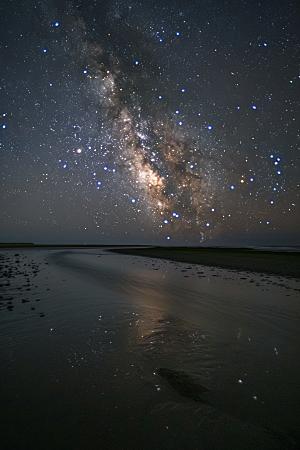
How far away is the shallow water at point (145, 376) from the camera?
2.53m

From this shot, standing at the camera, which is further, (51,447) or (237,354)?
(237,354)

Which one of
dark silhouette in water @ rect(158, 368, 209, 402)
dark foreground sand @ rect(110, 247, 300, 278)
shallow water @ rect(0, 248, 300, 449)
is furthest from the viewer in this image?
dark foreground sand @ rect(110, 247, 300, 278)

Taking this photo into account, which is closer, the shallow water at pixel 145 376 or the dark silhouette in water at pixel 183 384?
the shallow water at pixel 145 376

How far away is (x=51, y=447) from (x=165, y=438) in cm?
109

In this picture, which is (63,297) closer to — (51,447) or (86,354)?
(86,354)

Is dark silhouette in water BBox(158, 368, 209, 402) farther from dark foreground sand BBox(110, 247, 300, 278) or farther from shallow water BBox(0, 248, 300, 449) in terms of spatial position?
dark foreground sand BBox(110, 247, 300, 278)

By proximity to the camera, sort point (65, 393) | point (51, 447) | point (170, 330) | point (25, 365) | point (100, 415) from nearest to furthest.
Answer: point (51, 447), point (100, 415), point (65, 393), point (25, 365), point (170, 330)

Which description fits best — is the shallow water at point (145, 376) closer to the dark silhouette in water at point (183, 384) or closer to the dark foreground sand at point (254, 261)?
the dark silhouette in water at point (183, 384)

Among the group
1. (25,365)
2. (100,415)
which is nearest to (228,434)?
(100,415)

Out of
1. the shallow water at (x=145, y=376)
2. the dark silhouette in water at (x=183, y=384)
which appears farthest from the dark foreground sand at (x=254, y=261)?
the dark silhouette in water at (x=183, y=384)

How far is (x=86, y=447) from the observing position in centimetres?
237

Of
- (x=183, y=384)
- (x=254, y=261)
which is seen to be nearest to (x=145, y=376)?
(x=183, y=384)

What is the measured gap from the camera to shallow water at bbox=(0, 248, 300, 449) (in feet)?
8.31

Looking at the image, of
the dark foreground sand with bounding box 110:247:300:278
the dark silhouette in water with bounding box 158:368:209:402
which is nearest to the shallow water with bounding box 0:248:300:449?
the dark silhouette in water with bounding box 158:368:209:402
